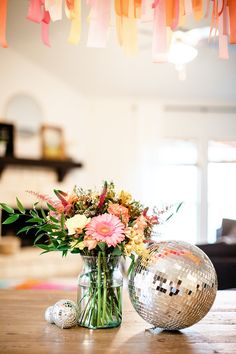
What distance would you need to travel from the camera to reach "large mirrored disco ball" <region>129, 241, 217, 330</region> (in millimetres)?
1097

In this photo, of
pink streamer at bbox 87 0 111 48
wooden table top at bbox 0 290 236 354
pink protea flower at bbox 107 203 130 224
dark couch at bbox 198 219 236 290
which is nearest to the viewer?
wooden table top at bbox 0 290 236 354

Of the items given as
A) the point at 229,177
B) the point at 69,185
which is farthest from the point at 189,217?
the point at 69,185

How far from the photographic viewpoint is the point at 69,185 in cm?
588

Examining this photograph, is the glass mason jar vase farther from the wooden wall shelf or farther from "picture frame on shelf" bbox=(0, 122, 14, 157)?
"picture frame on shelf" bbox=(0, 122, 14, 157)

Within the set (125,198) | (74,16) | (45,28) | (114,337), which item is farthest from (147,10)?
(114,337)

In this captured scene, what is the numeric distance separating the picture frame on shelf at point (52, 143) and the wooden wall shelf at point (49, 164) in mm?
149

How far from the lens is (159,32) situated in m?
1.78

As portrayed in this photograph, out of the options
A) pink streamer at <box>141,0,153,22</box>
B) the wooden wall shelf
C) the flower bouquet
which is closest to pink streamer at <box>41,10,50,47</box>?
pink streamer at <box>141,0,153,22</box>

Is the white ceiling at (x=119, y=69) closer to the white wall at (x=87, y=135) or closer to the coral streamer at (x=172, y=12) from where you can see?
the white wall at (x=87, y=135)

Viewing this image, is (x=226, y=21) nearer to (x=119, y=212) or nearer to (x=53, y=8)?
(x=53, y=8)

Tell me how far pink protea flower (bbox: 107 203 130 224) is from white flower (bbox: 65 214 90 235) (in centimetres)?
7

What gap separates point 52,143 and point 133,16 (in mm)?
3910

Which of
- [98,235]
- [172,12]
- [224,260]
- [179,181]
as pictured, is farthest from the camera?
[179,181]

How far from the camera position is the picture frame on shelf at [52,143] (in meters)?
5.54
